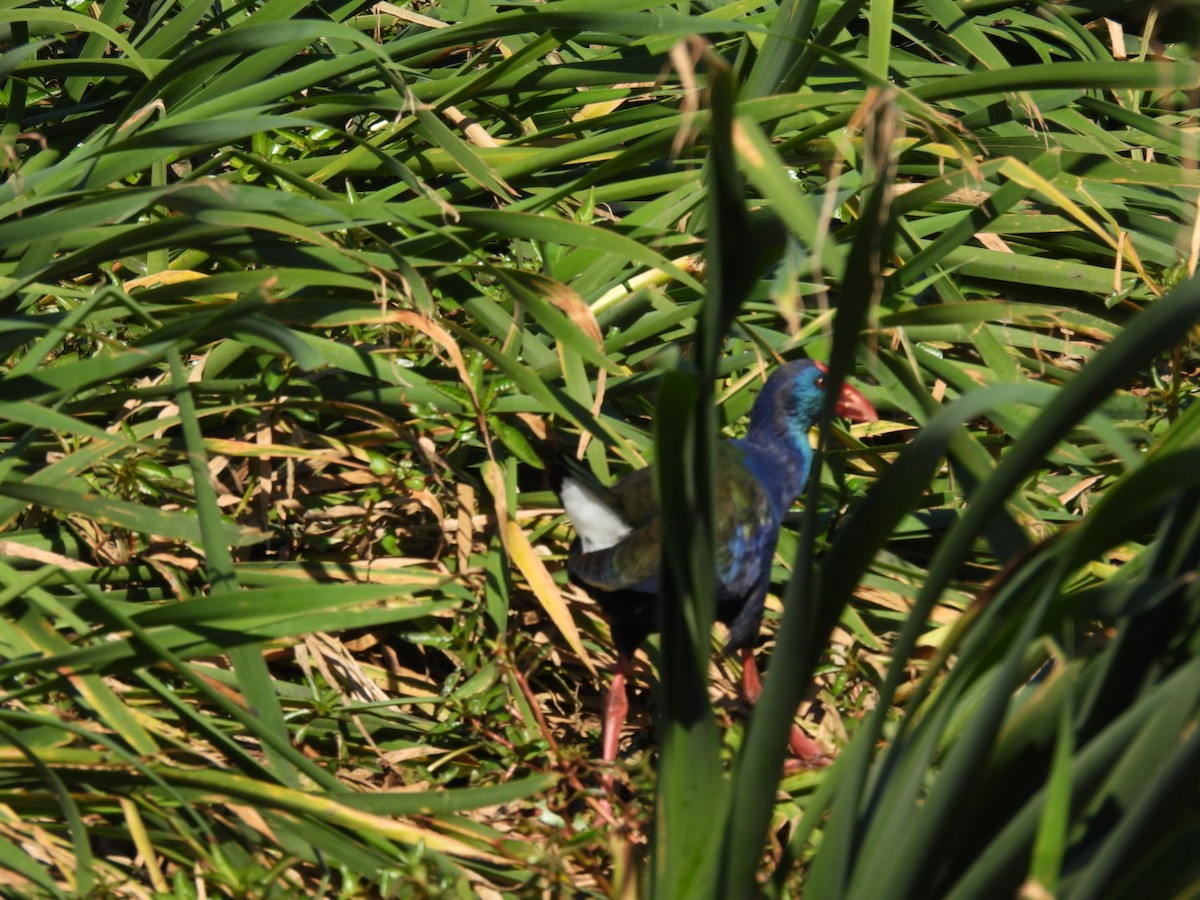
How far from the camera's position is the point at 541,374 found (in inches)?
101

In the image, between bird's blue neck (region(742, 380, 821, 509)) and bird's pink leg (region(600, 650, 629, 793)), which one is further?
bird's blue neck (region(742, 380, 821, 509))

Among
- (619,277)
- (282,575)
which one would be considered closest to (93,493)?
(282,575)

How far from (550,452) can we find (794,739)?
701mm

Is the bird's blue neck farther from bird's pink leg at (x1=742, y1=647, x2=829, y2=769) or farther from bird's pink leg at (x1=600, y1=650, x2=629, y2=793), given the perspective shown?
bird's pink leg at (x1=600, y1=650, x2=629, y2=793)

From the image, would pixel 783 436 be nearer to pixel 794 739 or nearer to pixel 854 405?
pixel 854 405

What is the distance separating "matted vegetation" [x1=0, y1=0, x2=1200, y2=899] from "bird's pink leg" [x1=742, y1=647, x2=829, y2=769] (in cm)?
5

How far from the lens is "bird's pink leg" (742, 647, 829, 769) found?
243cm

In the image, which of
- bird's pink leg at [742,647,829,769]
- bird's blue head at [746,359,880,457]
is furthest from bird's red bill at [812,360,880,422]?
bird's pink leg at [742,647,829,769]

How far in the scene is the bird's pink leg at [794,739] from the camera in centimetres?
243

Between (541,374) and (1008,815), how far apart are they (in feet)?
4.44

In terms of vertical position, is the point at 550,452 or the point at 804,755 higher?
the point at 550,452

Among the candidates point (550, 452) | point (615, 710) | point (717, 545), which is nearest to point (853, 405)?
point (717, 545)

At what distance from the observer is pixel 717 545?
249 centimetres

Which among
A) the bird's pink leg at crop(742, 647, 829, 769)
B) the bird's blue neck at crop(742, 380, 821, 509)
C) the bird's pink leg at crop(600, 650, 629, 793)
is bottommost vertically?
the bird's pink leg at crop(742, 647, 829, 769)
